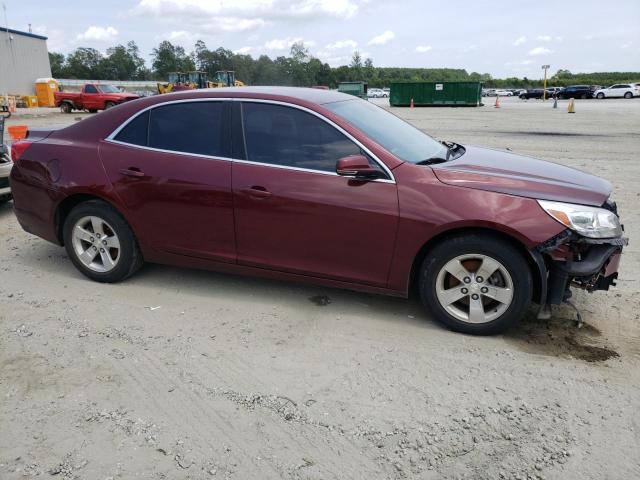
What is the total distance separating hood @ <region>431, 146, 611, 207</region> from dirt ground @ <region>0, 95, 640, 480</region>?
1.00 meters

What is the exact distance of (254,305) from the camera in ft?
14.6

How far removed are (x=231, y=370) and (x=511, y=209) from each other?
2.12 metres

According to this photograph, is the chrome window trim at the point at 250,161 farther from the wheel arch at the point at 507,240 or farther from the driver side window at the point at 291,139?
the wheel arch at the point at 507,240

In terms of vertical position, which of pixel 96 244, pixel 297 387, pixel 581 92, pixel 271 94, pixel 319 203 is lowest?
pixel 297 387

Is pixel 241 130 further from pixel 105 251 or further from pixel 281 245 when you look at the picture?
pixel 105 251

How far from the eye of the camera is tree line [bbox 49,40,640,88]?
325ft

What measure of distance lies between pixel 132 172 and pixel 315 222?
171cm

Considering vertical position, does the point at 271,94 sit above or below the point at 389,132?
above

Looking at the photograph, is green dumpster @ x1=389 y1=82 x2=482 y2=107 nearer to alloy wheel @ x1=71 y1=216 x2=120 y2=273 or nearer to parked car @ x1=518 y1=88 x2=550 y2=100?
parked car @ x1=518 y1=88 x2=550 y2=100

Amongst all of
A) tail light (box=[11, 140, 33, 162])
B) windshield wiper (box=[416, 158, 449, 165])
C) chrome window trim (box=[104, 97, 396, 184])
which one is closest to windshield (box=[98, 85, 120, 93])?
tail light (box=[11, 140, 33, 162])

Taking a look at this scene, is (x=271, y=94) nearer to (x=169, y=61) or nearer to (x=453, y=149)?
(x=453, y=149)

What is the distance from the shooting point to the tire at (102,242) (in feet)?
15.6

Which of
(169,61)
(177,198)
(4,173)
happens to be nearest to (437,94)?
(4,173)

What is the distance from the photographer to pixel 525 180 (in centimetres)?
378
